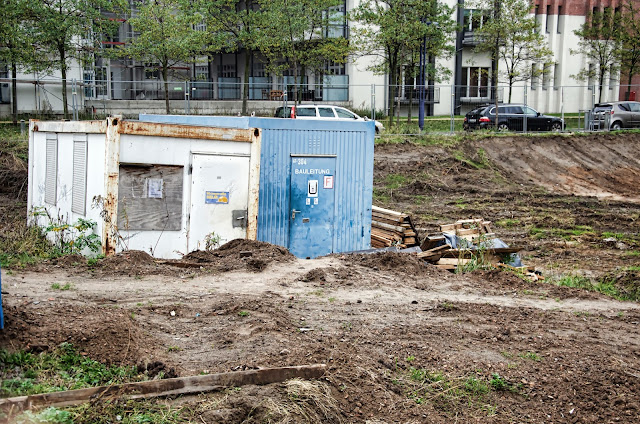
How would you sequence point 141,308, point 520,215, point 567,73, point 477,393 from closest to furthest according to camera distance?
point 477,393
point 141,308
point 520,215
point 567,73

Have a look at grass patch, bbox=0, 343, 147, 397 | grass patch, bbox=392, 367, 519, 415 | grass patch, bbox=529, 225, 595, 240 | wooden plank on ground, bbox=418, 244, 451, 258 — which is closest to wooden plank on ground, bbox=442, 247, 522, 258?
wooden plank on ground, bbox=418, 244, 451, 258

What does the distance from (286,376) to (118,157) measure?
Result: 6731 mm

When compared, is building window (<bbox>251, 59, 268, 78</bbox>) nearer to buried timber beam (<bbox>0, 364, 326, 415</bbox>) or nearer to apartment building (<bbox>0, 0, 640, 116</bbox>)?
apartment building (<bbox>0, 0, 640, 116</bbox>)

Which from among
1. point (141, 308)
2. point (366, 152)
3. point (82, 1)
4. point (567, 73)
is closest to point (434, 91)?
point (567, 73)

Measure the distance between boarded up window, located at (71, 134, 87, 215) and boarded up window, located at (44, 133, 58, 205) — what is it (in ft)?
3.97

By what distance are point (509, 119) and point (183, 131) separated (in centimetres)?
2313

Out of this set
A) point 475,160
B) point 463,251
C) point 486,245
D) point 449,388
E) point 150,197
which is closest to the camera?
point 449,388

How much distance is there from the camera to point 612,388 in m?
7.27

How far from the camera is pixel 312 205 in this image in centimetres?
1475

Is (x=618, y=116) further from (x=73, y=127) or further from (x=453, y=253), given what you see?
(x=73, y=127)

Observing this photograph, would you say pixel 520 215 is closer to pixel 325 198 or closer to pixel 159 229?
pixel 325 198

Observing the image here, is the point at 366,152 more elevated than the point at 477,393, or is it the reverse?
the point at 366,152

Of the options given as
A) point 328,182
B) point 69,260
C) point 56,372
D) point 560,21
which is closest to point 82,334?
point 56,372

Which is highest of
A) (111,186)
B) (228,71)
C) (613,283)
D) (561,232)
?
(228,71)
